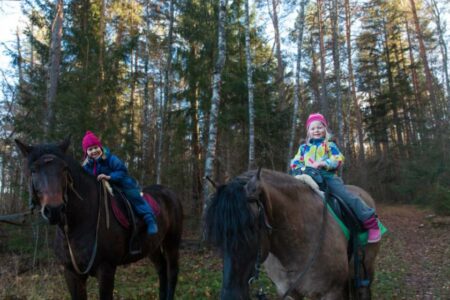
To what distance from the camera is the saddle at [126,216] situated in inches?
176

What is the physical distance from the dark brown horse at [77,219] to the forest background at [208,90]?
186 cm

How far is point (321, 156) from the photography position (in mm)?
3297

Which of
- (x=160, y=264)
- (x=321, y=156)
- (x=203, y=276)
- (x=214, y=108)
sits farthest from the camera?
(x=214, y=108)

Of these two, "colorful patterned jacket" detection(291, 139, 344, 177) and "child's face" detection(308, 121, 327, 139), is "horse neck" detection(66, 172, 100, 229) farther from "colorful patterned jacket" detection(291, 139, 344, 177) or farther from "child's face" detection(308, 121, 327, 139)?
"child's face" detection(308, 121, 327, 139)

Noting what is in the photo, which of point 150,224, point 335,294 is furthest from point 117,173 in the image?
point 335,294

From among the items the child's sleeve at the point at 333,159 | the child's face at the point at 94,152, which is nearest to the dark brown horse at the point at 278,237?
the child's sleeve at the point at 333,159

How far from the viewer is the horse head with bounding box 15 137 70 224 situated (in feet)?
10.6

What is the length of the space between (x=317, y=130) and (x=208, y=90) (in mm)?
11531

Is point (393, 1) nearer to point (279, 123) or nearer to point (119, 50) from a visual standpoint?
point (279, 123)

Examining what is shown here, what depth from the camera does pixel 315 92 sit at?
23500 mm

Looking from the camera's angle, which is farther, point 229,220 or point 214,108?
point 214,108

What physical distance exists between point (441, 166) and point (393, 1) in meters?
12.7

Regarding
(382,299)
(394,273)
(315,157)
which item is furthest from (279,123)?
(315,157)

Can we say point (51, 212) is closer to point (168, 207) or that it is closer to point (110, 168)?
point (110, 168)
